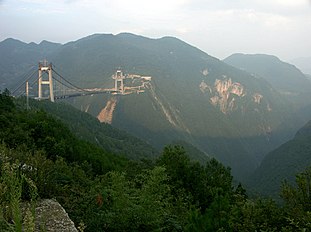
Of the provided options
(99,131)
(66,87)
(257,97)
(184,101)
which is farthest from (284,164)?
(257,97)

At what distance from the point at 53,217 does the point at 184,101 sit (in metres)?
116

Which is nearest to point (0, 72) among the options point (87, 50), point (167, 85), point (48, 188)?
point (87, 50)

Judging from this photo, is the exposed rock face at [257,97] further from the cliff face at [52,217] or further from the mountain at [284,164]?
the cliff face at [52,217]

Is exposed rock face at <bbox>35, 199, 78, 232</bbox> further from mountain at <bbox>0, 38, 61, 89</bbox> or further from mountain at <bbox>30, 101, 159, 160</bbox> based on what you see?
mountain at <bbox>0, 38, 61, 89</bbox>

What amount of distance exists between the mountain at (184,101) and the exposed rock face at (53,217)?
7775 cm

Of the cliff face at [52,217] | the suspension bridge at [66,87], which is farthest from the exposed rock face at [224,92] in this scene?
the cliff face at [52,217]

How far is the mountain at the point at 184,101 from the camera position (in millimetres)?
95188

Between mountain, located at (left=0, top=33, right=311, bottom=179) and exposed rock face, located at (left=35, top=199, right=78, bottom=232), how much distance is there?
77.8 meters

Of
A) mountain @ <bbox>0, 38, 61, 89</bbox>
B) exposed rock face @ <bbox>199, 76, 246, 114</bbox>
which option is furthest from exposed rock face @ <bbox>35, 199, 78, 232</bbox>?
exposed rock face @ <bbox>199, 76, 246, 114</bbox>

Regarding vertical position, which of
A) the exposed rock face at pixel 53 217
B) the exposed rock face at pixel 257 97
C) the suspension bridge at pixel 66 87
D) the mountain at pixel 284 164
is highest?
the exposed rock face at pixel 53 217

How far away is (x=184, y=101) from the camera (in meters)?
120

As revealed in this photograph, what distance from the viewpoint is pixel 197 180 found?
1499 cm

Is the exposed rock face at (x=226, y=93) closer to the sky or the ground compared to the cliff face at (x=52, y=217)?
closer to the ground

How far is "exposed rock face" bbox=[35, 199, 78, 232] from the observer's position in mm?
4316
